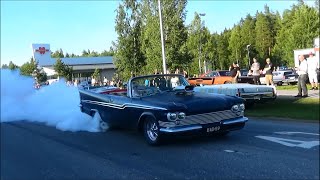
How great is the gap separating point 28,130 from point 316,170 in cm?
872

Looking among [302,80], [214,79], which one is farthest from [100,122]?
[214,79]

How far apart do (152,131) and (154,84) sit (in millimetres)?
1453

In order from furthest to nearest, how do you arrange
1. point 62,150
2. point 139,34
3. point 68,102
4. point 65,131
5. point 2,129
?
1. point 139,34
2. point 68,102
3. point 2,129
4. point 65,131
5. point 62,150

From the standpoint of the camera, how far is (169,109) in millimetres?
7969

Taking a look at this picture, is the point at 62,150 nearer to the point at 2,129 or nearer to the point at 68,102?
the point at 2,129

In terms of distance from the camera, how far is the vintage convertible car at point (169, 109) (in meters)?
8.01

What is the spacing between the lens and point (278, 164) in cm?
636

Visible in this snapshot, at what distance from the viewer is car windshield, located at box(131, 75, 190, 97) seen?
9.37m

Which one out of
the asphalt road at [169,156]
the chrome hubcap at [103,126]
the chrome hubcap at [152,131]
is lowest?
the asphalt road at [169,156]

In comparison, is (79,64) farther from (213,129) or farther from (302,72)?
(213,129)

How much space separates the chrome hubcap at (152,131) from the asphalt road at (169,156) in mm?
219

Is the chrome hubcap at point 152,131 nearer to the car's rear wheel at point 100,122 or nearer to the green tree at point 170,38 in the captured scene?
the car's rear wheel at point 100,122

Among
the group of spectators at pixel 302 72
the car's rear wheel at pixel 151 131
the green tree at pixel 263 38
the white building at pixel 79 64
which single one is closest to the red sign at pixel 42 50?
the white building at pixel 79 64

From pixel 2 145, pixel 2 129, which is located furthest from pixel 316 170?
pixel 2 129
